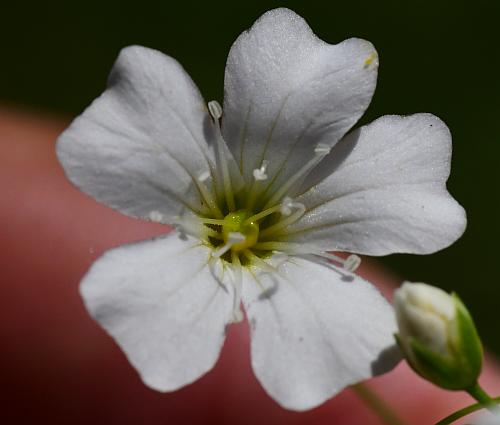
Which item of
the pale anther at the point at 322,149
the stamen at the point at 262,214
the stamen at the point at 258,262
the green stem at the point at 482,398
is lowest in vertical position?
the green stem at the point at 482,398

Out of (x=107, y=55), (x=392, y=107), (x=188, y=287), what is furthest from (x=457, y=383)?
(x=107, y=55)

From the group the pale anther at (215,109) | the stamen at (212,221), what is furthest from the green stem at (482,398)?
the pale anther at (215,109)

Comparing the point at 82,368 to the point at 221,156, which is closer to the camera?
the point at 221,156

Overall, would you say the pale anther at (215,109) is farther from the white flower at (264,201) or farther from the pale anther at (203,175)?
the pale anther at (203,175)

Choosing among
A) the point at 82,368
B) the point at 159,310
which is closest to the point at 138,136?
the point at 159,310

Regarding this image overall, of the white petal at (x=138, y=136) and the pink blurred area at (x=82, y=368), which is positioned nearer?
the white petal at (x=138, y=136)

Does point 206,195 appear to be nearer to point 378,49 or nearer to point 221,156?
point 221,156

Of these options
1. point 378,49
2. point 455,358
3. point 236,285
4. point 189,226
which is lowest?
point 378,49

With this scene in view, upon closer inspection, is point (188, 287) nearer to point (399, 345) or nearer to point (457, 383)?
point (399, 345)
